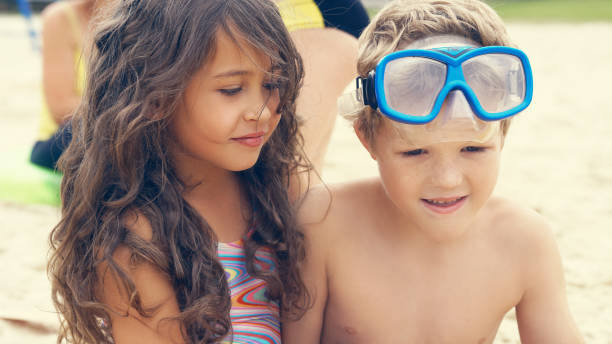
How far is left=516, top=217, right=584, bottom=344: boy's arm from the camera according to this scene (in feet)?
6.72

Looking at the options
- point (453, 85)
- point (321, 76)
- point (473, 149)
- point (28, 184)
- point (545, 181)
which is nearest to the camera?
point (453, 85)

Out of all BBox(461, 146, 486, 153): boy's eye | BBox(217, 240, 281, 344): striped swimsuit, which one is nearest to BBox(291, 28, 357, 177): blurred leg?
BBox(217, 240, 281, 344): striped swimsuit

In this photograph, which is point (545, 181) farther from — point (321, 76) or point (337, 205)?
point (337, 205)

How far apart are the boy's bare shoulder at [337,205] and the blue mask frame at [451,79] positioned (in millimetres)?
417

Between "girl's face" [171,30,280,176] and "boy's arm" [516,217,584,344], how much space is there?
36.4 inches

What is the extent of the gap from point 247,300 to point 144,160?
0.55 m

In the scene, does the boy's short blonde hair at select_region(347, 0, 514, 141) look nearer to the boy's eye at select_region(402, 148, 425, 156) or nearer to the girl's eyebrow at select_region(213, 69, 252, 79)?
the boy's eye at select_region(402, 148, 425, 156)

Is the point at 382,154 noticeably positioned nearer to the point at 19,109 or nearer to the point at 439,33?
the point at 439,33

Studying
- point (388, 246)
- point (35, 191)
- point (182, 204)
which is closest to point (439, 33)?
point (388, 246)

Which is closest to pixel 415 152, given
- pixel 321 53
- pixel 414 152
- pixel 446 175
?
pixel 414 152

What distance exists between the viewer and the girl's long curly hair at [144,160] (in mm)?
1825

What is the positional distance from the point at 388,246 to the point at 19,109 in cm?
643

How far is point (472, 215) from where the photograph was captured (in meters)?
1.95

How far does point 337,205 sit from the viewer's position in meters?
2.18
